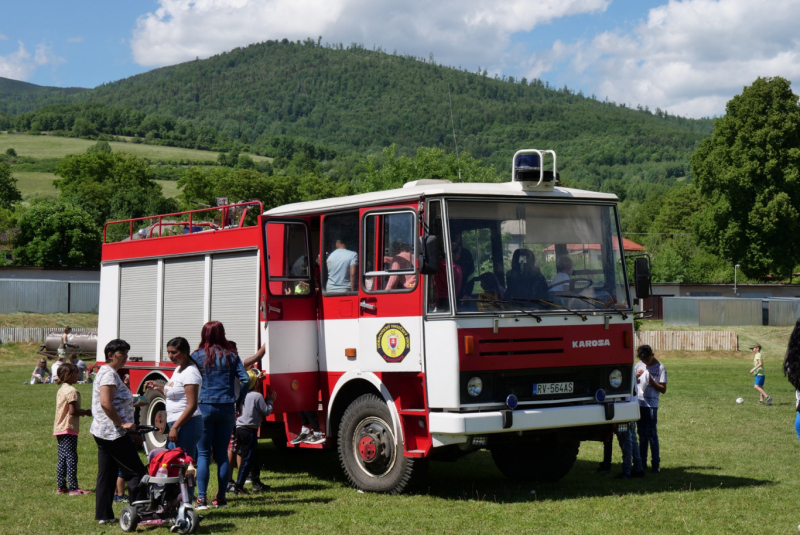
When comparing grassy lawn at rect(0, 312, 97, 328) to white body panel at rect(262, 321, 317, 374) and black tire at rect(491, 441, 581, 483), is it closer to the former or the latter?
white body panel at rect(262, 321, 317, 374)

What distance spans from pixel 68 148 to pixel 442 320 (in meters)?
185

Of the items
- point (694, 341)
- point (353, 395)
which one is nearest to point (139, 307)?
point (353, 395)

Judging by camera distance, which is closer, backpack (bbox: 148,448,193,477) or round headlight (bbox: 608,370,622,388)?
backpack (bbox: 148,448,193,477)

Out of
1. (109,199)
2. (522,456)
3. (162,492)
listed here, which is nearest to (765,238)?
(522,456)

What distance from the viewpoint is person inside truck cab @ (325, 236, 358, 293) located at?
37.3 feet

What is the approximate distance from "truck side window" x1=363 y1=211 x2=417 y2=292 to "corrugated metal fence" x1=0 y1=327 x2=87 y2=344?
1573 inches

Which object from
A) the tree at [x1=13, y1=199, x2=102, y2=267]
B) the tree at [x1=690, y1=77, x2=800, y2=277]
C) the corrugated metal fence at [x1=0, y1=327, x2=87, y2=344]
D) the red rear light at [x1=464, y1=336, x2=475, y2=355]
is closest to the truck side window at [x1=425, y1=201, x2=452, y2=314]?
the red rear light at [x1=464, y1=336, x2=475, y2=355]

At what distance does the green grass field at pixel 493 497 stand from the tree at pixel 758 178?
46.1m

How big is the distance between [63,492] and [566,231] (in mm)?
6816

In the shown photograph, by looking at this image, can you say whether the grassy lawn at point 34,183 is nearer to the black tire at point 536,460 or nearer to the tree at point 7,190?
the tree at point 7,190

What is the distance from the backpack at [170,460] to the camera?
8.98 m

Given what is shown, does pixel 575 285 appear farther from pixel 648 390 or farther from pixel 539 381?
pixel 648 390

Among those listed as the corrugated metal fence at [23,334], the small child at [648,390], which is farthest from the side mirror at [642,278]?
the corrugated metal fence at [23,334]

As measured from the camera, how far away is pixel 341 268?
37.9 feet
